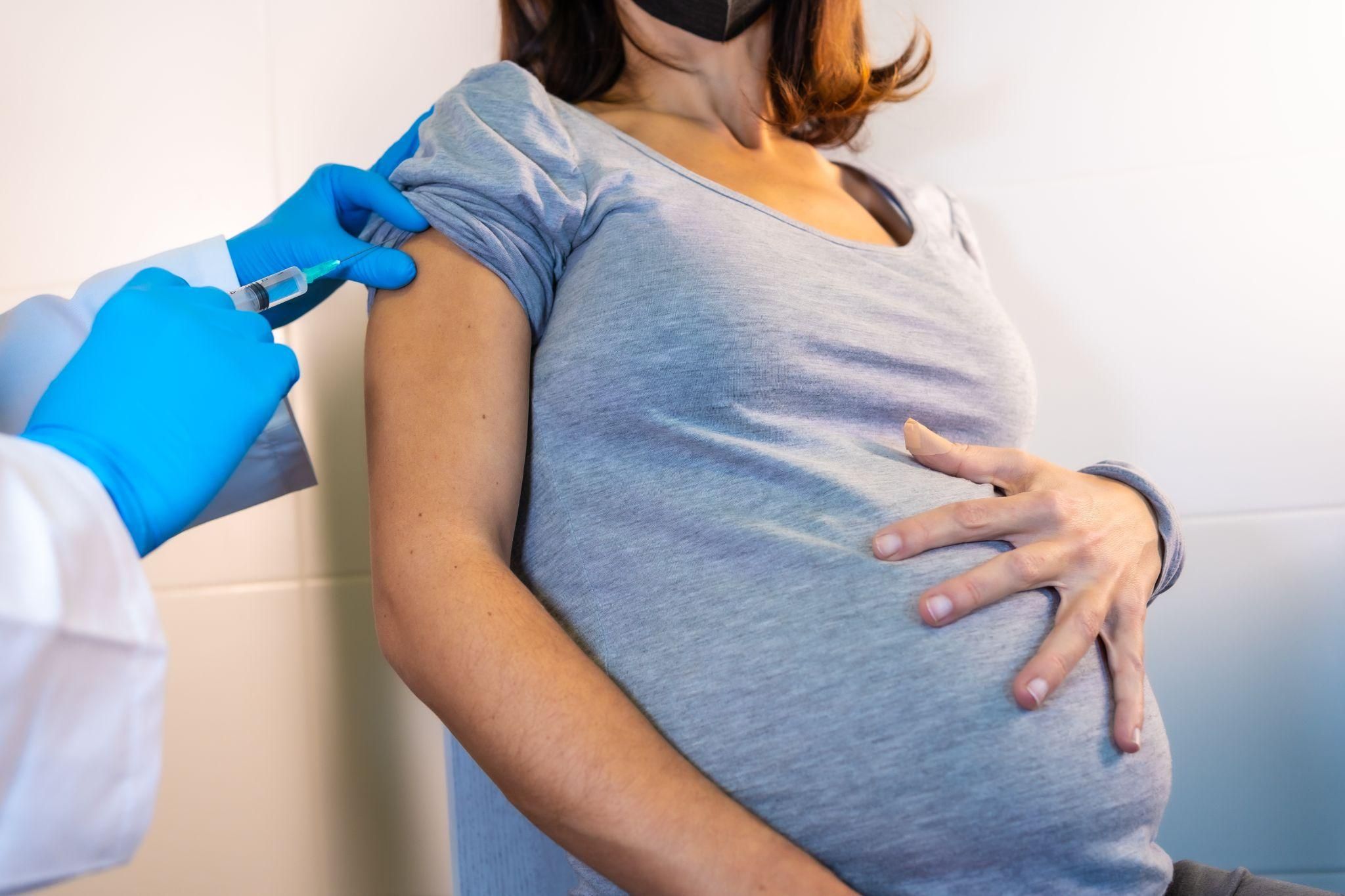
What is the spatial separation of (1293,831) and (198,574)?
136 centimetres

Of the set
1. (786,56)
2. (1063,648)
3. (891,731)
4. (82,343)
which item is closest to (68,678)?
(82,343)

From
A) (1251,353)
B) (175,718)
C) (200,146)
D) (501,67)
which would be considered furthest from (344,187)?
(1251,353)

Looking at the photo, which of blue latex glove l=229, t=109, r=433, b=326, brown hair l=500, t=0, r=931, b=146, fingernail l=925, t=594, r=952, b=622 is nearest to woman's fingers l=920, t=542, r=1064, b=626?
fingernail l=925, t=594, r=952, b=622

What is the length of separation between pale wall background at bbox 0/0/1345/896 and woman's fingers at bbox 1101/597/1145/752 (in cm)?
50

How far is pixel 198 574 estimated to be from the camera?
3.59 feet

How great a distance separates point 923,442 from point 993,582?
144mm

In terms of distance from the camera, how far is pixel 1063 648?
0.66m

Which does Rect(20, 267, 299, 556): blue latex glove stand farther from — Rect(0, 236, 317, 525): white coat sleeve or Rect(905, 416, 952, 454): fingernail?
Rect(905, 416, 952, 454): fingernail

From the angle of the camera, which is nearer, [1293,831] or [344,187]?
[344,187]

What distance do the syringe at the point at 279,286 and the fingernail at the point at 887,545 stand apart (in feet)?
1.52

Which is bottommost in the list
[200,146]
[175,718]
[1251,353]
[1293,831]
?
[1293,831]

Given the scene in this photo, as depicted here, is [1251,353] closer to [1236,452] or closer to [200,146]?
[1236,452]

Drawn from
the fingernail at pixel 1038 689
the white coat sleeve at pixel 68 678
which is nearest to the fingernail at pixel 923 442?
the fingernail at pixel 1038 689

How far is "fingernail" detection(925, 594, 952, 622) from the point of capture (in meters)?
0.65
